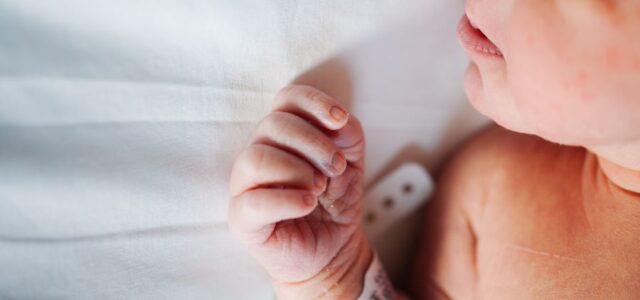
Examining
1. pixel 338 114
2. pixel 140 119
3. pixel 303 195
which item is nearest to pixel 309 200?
pixel 303 195

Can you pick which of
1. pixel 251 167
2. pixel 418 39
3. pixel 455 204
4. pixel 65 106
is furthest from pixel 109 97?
pixel 455 204

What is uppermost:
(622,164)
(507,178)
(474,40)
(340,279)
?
(474,40)

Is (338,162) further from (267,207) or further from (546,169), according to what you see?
(546,169)

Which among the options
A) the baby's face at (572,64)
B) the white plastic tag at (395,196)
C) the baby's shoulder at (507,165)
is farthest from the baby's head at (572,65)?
the white plastic tag at (395,196)

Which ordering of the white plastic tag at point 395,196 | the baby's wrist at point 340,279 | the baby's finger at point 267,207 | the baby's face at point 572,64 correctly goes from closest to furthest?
the baby's face at point 572,64
the baby's finger at point 267,207
the baby's wrist at point 340,279
the white plastic tag at point 395,196

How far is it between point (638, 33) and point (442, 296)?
0.47m

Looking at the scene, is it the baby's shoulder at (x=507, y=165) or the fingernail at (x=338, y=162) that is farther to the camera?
the baby's shoulder at (x=507, y=165)

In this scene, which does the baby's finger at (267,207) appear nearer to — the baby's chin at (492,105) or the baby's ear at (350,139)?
the baby's ear at (350,139)

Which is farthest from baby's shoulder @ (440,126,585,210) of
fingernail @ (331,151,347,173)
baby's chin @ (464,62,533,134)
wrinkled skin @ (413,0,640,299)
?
fingernail @ (331,151,347,173)

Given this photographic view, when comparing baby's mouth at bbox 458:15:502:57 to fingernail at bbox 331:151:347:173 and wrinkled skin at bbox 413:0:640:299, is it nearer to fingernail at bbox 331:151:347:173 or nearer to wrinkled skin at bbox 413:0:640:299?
wrinkled skin at bbox 413:0:640:299

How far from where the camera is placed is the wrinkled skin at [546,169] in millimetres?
490

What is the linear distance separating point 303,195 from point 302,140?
67 mm

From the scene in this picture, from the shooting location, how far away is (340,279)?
0.73 meters

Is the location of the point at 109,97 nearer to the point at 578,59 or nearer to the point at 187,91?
the point at 187,91
